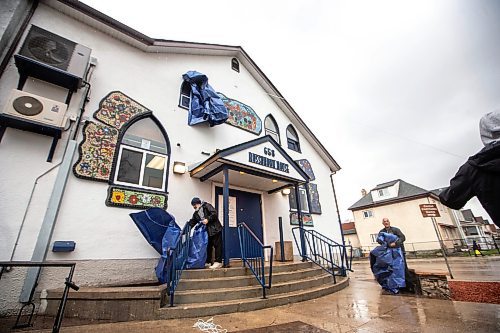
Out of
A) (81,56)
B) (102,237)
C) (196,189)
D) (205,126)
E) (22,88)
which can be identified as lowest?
(102,237)

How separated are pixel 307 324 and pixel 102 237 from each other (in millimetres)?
3765

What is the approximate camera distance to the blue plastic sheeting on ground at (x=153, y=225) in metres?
4.02

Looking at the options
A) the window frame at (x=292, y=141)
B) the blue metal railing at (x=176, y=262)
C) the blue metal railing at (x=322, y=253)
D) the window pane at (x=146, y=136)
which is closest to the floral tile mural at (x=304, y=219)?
the blue metal railing at (x=322, y=253)

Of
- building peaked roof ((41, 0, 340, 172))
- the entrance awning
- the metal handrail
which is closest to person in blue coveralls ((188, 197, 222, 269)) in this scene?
the entrance awning

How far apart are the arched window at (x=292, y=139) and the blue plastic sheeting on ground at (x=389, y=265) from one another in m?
5.36

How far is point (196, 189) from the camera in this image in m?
5.55

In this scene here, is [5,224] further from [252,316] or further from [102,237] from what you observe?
[252,316]

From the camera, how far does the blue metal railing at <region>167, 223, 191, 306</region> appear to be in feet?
10.3

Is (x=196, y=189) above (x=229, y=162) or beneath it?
beneath

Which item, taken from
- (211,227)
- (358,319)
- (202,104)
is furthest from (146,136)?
(358,319)

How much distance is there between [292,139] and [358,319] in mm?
7545

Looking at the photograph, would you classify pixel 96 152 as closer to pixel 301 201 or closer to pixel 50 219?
pixel 50 219

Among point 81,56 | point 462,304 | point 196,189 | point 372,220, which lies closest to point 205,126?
point 196,189

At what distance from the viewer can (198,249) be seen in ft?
13.5
